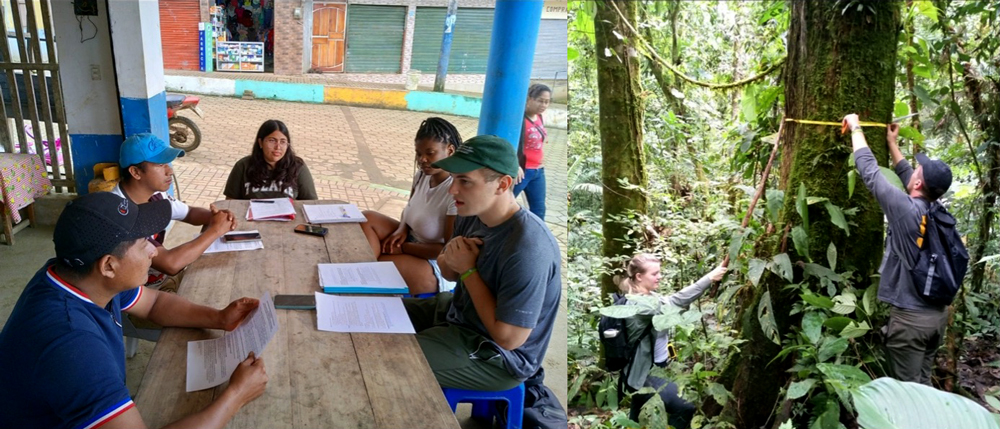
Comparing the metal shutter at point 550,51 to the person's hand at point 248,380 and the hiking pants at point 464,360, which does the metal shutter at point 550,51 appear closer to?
the hiking pants at point 464,360

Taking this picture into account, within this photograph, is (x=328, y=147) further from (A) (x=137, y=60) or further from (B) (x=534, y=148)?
(B) (x=534, y=148)

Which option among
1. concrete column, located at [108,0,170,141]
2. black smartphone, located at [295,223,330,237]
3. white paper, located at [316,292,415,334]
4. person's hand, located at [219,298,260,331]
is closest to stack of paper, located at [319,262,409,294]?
white paper, located at [316,292,415,334]

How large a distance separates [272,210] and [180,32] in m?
4.16

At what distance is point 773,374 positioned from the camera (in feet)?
4.98

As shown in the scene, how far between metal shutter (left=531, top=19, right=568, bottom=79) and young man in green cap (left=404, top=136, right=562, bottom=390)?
0.99 feet

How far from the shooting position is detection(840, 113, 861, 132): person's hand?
138 cm

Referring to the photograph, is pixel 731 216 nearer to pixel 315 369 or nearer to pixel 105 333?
pixel 315 369

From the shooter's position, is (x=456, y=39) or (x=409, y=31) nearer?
(x=409, y=31)

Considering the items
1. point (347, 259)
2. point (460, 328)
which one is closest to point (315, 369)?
point (460, 328)

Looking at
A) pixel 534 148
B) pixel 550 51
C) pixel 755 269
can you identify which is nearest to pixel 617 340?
pixel 755 269

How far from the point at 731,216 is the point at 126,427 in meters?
→ 1.28

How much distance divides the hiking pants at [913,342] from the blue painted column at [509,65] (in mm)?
1704

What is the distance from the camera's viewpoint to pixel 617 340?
1.71 meters

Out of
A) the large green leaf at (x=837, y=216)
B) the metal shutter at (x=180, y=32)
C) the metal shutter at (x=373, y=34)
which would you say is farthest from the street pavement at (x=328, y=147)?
the large green leaf at (x=837, y=216)
